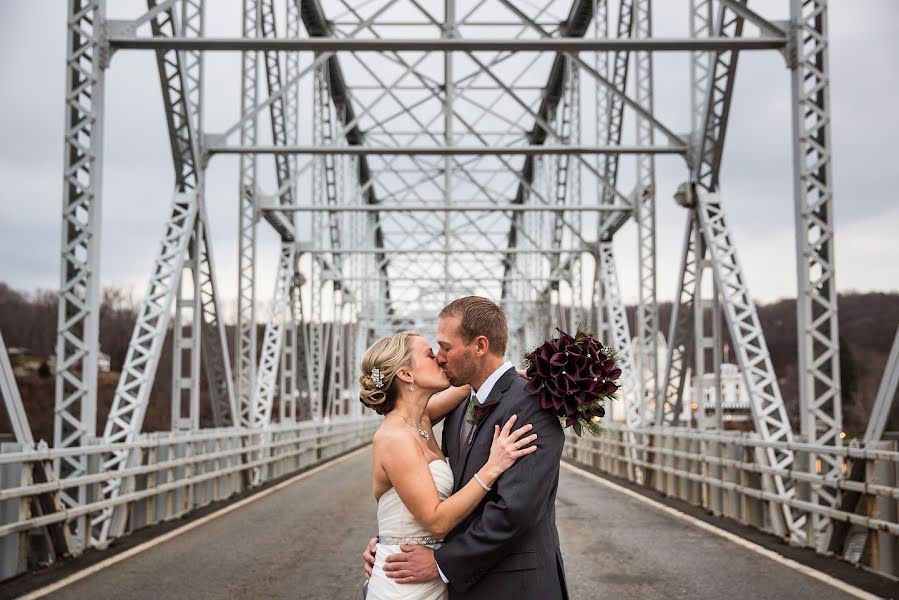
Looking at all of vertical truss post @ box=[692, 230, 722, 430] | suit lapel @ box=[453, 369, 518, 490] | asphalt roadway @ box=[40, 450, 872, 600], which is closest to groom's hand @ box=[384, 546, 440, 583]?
suit lapel @ box=[453, 369, 518, 490]

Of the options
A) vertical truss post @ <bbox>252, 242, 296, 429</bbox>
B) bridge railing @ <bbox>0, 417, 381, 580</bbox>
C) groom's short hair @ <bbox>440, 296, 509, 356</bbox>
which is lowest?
bridge railing @ <bbox>0, 417, 381, 580</bbox>

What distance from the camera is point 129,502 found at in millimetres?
11984

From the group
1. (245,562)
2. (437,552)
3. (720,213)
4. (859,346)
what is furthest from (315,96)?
(859,346)

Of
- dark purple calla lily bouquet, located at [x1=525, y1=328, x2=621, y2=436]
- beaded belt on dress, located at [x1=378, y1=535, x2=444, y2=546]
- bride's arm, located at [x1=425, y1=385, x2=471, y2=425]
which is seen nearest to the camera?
dark purple calla lily bouquet, located at [x1=525, y1=328, x2=621, y2=436]

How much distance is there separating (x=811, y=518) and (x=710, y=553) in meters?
1.31

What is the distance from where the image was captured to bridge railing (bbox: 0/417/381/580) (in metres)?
8.88

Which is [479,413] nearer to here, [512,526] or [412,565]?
[512,526]

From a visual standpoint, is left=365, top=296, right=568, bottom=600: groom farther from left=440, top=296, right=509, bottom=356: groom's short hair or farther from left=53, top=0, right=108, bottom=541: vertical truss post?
left=53, top=0, right=108, bottom=541: vertical truss post

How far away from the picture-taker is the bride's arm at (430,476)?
11.2 ft

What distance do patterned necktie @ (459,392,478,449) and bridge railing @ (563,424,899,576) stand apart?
5.60 m

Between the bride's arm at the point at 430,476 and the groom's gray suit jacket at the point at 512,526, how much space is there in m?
0.04

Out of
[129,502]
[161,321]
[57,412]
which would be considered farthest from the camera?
[161,321]

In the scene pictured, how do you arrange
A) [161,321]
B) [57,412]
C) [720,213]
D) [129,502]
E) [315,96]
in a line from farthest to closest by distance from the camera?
[315,96]
[720,213]
[161,321]
[57,412]
[129,502]

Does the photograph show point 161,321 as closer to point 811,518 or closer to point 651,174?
point 811,518
